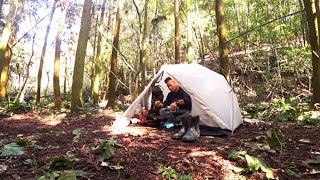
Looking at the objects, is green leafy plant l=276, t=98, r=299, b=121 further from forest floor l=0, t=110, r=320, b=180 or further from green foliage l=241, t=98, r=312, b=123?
forest floor l=0, t=110, r=320, b=180

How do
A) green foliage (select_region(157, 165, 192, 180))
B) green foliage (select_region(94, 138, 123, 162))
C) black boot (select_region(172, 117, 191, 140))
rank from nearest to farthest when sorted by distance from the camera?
green foliage (select_region(157, 165, 192, 180)), green foliage (select_region(94, 138, 123, 162)), black boot (select_region(172, 117, 191, 140))

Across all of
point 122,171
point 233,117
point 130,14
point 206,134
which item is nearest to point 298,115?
point 233,117

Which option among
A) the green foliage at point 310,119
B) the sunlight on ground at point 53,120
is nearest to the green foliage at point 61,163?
the sunlight on ground at point 53,120

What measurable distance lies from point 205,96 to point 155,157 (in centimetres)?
248

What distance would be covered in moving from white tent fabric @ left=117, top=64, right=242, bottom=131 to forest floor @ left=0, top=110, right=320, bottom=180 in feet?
1.82

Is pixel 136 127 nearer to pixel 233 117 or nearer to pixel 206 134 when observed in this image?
pixel 206 134

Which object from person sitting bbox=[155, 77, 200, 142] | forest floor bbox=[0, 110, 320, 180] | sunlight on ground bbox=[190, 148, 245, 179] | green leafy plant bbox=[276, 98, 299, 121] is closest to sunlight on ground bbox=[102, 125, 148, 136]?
forest floor bbox=[0, 110, 320, 180]

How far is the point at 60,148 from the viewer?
4.65 metres

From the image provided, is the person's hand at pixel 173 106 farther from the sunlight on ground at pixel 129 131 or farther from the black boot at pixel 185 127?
the sunlight on ground at pixel 129 131

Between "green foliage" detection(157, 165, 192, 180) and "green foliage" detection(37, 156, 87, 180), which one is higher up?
"green foliage" detection(37, 156, 87, 180)

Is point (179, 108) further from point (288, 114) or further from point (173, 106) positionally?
point (288, 114)

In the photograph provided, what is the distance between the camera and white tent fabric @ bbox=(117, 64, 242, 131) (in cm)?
617

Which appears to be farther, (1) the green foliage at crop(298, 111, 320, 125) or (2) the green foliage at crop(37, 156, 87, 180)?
(1) the green foliage at crop(298, 111, 320, 125)

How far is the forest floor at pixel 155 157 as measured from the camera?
3590 mm
